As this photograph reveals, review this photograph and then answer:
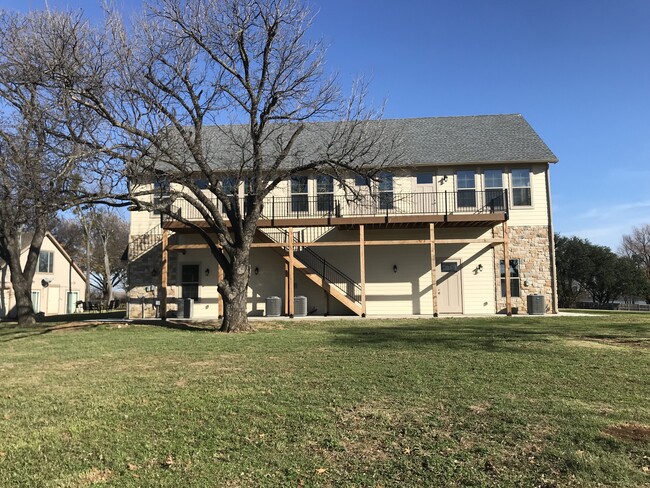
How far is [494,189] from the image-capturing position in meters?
19.7

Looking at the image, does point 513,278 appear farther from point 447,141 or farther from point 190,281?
point 190,281

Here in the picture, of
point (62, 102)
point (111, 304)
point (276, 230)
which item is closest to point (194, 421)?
point (62, 102)

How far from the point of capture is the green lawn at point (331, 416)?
3709 millimetres

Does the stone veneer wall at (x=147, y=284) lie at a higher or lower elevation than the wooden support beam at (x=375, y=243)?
lower

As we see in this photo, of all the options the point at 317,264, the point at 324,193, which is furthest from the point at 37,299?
the point at 324,193

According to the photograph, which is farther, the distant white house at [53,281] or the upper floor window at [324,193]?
the distant white house at [53,281]

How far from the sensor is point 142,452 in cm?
412

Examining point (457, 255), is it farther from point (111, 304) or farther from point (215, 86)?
point (111, 304)

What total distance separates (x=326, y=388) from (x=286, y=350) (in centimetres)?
358

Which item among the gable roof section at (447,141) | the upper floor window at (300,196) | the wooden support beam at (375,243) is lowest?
the wooden support beam at (375,243)

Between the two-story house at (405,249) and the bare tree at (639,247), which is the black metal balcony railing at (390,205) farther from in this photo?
the bare tree at (639,247)

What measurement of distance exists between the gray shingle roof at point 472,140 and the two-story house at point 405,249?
8 centimetres

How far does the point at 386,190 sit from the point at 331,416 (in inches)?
618

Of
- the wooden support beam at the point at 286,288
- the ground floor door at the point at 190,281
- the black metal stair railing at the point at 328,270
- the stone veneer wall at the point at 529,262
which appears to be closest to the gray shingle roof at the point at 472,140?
→ the stone veneer wall at the point at 529,262
